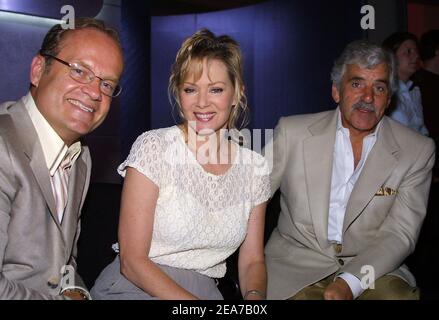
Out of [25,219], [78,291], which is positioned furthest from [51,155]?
[78,291]

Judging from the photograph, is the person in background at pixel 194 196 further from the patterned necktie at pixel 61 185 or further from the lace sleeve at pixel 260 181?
the patterned necktie at pixel 61 185

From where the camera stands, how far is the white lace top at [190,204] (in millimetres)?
2189

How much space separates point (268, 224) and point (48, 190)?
136 cm

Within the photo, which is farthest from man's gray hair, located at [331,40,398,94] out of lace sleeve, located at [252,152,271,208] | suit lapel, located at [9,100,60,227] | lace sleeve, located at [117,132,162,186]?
suit lapel, located at [9,100,60,227]

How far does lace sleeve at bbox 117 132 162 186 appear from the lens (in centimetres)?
214

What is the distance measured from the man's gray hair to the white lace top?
84 centimetres

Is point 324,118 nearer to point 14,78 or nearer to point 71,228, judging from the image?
point 71,228

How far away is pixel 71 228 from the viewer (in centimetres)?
207

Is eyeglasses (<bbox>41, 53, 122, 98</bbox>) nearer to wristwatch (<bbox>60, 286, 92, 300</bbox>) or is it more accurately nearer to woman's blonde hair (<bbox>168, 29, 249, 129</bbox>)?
woman's blonde hair (<bbox>168, 29, 249, 129</bbox>)

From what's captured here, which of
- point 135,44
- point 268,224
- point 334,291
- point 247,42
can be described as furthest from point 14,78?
point 247,42

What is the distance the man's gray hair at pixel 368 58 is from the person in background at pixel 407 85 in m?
1.56

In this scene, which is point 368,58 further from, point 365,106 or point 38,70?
point 38,70

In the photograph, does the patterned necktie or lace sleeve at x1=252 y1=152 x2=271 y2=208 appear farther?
lace sleeve at x1=252 y1=152 x2=271 y2=208

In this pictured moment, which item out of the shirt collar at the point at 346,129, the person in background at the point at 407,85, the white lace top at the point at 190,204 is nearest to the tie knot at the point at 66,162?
the white lace top at the point at 190,204
